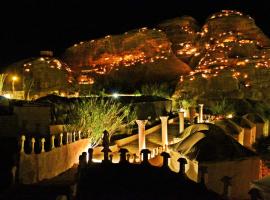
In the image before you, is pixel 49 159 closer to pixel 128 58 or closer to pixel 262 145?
pixel 262 145

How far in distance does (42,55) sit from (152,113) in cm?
951

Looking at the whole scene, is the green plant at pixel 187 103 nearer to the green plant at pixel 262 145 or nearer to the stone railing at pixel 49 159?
the green plant at pixel 262 145

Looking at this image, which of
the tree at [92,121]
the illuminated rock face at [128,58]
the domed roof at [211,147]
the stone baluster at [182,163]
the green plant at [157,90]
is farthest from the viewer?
the illuminated rock face at [128,58]

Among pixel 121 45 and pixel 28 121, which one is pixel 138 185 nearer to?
pixel 28 121

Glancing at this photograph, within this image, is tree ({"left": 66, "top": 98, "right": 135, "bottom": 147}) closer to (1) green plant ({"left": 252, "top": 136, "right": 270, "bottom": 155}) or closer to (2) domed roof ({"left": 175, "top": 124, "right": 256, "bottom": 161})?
(2) domed roof ({"left": 175, "top": 124, "right": 256, "bottom": 161})

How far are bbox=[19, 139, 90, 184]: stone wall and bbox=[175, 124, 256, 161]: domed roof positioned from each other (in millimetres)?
3933

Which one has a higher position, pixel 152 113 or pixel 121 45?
pixel 121 45

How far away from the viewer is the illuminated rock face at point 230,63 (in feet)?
98.3

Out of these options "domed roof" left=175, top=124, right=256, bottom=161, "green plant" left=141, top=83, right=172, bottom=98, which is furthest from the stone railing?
"green plant" left=141, top=83, right=172, bottom=98

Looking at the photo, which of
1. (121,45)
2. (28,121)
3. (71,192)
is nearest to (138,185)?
(71,192)

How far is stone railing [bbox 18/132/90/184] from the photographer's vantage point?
12.6m

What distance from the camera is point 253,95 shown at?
29.8 m

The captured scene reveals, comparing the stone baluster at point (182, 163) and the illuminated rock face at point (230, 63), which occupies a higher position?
the illuminated rock face at point (230, 63)

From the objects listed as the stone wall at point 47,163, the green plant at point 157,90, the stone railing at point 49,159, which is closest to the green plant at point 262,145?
the green plant at point 157,90
